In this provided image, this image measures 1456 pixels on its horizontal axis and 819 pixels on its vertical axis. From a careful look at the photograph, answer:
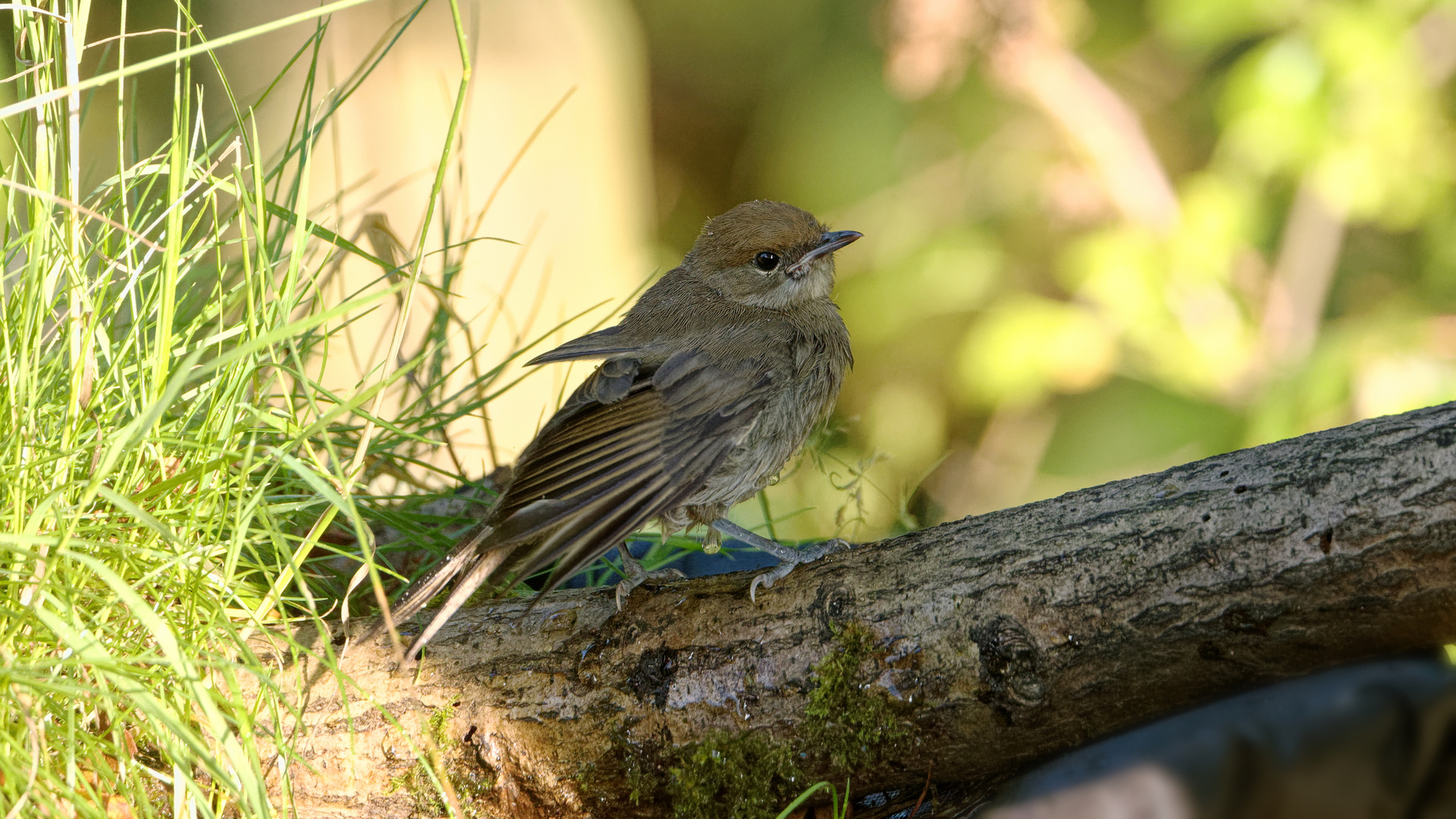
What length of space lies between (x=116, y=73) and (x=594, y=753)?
→ 4.65ft

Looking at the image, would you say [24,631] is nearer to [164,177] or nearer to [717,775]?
[717,775]

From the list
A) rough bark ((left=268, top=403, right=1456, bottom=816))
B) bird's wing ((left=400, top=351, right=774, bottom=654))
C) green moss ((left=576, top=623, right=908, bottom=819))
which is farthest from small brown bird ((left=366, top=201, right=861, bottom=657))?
green moss ((left=576, top=623, right=908, bottom=819))

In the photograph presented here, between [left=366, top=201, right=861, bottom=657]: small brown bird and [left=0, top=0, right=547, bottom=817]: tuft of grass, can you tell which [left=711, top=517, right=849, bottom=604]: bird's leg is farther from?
[left=0, top=0, right=547, bottom=817]: tuft of grass

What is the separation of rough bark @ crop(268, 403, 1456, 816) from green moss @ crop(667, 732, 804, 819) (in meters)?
0.03

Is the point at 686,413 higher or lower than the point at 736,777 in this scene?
higher

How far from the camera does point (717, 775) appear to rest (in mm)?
1999

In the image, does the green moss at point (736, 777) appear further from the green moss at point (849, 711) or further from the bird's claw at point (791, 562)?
the bird's claw at point (791, 562)

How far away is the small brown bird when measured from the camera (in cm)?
205

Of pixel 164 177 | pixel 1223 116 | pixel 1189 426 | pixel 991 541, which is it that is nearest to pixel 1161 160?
pixel 1223 116

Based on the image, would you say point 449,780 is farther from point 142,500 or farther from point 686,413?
point 686,413

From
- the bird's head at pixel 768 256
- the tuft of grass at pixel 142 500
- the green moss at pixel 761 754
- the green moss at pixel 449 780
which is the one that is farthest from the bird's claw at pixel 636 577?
the bird's head at pixel 768 256

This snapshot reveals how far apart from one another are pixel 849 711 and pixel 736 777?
0.83 ft

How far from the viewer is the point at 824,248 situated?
2809mm

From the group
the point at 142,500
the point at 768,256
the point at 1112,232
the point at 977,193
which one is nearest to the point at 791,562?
the point at 768,256
